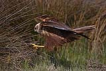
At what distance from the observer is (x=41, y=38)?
6.53 m

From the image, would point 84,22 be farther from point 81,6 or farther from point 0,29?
point 0,29

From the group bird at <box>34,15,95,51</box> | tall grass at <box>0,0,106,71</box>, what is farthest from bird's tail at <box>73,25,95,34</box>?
tall grass at <box>0,0,106,71</box>

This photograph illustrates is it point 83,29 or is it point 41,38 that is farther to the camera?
point 41,38

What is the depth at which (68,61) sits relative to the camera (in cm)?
602

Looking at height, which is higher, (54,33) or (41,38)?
(54,33)

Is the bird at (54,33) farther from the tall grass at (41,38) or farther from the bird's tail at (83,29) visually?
the tall grass at (41,38)

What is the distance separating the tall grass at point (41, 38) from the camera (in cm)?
586

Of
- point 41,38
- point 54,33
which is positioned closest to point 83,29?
point 54,33

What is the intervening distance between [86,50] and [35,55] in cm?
85

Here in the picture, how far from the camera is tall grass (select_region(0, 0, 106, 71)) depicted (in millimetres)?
5855

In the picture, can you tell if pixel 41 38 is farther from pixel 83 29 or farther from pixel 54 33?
pixel 83 29

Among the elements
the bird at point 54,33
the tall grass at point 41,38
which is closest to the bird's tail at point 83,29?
the bird at point 54,33

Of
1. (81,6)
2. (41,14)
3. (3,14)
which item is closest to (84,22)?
(81,6)

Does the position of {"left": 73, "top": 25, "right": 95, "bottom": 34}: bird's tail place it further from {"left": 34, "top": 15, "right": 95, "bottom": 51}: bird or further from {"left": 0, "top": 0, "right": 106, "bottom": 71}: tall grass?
{"left": 0, "top": 0, "right": 106, "bottom": 71}: tall grass
